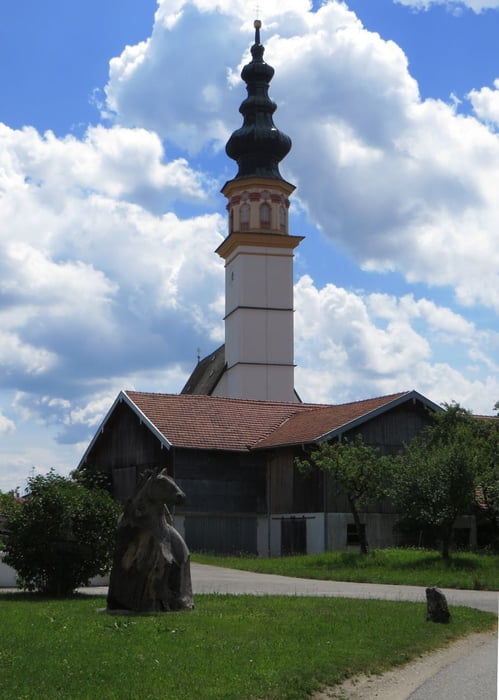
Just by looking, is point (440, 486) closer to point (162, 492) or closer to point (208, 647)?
point (162, 492)

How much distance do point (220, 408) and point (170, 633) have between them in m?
28.0

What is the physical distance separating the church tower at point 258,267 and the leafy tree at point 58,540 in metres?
45.2

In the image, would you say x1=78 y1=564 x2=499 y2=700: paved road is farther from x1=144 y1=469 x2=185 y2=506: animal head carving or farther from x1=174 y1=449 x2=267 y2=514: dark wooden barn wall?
x1=174 y1=449 x2=267 y2=514: dark wooden barn wall

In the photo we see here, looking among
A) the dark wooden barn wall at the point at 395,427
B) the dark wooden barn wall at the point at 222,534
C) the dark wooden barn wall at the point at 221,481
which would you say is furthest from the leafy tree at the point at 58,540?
the dark wooden barn wall at the point at 395,427

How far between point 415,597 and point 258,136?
5150cm

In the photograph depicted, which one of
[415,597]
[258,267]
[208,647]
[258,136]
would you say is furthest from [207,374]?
[208,647]

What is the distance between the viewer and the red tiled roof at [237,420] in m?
37.4

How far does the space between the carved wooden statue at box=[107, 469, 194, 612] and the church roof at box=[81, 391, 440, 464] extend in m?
19.2

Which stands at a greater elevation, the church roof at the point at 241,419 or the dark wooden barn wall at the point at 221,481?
the church roof at the point at 241,419

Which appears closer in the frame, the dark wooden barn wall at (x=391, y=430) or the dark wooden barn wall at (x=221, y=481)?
the dark wooden barn wall at (x=391, y=430)

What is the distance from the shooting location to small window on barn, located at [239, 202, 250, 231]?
68250mm

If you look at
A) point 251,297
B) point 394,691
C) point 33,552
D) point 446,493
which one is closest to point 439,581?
point 446,493

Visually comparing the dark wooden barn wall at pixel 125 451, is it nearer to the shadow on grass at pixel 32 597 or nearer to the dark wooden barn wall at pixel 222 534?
the dark wooden barn wall at pixel 222 534

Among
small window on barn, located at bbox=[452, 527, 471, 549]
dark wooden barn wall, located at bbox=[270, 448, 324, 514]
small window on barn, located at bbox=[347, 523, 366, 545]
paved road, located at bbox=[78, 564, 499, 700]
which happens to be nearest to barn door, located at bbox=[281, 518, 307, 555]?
dark wooden barn wall, located at bbox=[270, 448, 324, 514]
